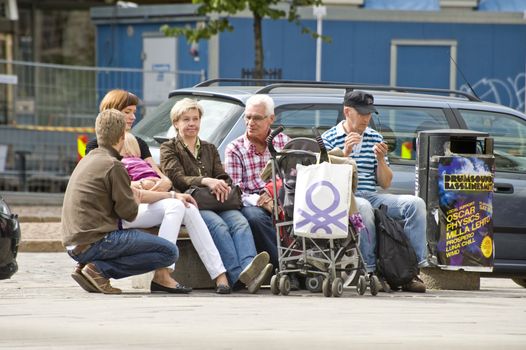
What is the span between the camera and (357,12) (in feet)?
77.4

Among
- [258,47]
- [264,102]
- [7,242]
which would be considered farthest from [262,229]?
[258,47]

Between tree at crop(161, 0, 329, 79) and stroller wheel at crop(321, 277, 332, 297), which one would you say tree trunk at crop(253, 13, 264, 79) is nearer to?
tree at crop(161, 0, 329, 79)

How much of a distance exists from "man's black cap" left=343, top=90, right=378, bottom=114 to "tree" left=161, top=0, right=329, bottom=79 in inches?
425

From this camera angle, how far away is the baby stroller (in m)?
10.5

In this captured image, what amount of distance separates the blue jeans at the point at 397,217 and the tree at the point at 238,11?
10.8m

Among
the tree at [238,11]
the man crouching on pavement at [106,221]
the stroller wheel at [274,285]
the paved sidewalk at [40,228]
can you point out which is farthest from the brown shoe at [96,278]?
the tree at [238,11]

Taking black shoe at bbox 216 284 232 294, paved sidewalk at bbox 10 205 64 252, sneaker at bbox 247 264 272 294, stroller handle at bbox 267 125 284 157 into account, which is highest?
stroller handle at bbox 267 125 284 157

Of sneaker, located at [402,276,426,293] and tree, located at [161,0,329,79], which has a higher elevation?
tree, located at [161,0,329,79]

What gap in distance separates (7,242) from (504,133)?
430 centimetres

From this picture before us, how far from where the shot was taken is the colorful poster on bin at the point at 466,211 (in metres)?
11.2

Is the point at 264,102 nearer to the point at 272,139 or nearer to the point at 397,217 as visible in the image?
the point at 272,139

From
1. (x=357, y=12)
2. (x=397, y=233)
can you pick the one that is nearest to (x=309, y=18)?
(x=357, y=12)

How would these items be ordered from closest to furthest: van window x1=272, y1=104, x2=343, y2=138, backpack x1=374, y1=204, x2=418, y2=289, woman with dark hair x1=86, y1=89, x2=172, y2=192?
woman with dark hair x1=86, y1=89, x2=172, y2=192
backpack x1=374, y1=204, x2=418, y2=289
van window x1=272, y1=104, x2=343, y2=138

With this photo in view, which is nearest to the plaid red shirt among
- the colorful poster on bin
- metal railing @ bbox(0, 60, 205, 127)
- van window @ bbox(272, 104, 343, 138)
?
van window @ bbox(272, 104, 343, 138)
